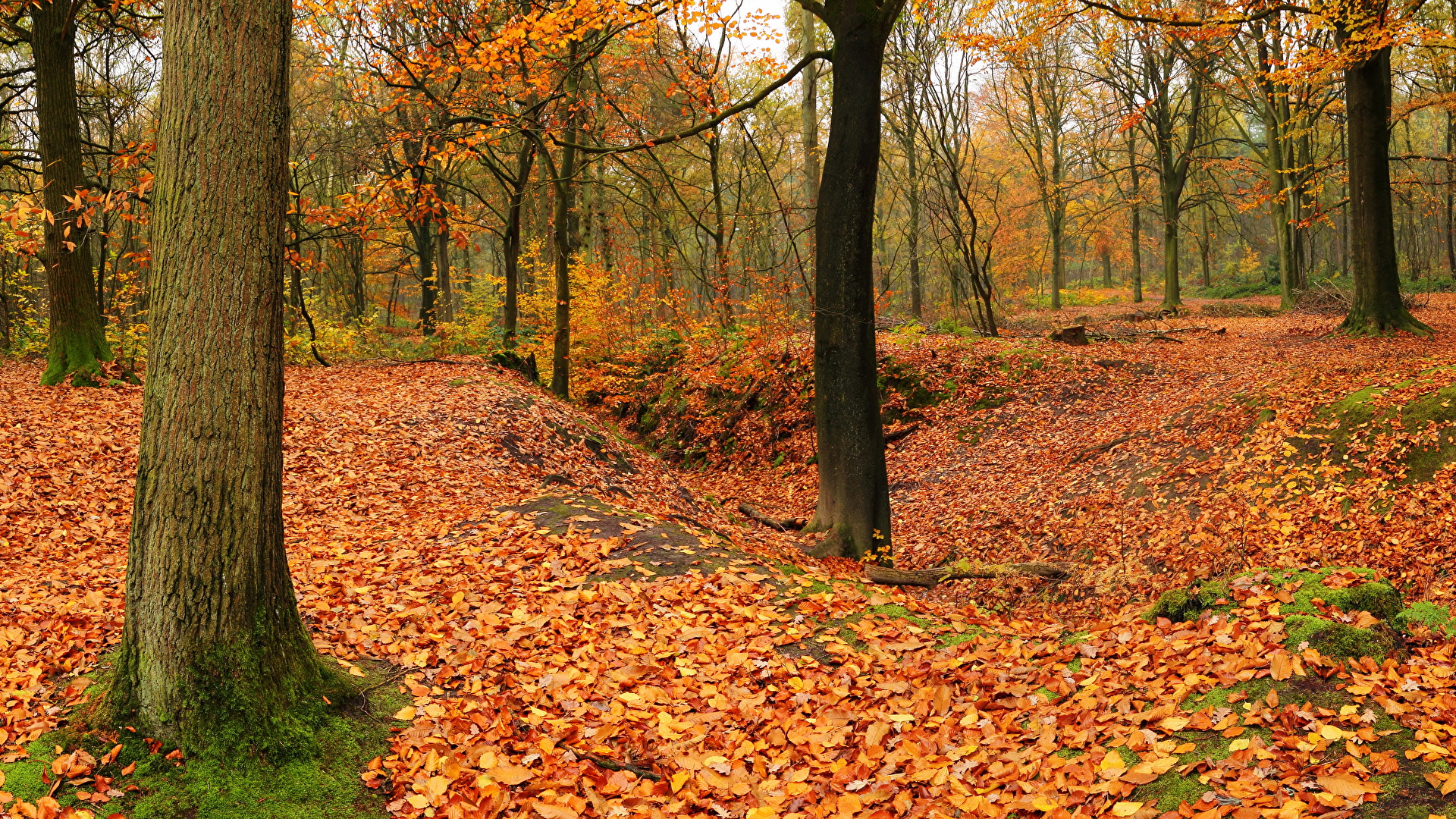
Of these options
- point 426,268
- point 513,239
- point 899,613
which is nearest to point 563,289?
point 513,239

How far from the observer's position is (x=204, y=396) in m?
3.31

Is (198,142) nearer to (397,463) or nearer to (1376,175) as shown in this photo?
(397,463)

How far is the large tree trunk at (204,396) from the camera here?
3305 millimetres

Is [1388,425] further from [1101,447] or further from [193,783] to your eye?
[193,783]

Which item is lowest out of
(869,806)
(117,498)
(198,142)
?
(869,806)

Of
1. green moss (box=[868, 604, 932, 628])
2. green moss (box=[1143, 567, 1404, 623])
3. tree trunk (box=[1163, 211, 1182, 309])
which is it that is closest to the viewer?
green moss (box=[1143, 567, 1404, 623])

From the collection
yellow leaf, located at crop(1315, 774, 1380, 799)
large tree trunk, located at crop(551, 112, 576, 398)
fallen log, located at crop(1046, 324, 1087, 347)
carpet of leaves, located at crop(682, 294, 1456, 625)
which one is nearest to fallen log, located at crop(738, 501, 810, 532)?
carpet of leaves, located at crop(682, 294, 1456, 625)

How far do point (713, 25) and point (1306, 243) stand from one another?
1515 inches

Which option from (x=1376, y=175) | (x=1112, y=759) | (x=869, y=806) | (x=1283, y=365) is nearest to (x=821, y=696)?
(x=869, y=806)

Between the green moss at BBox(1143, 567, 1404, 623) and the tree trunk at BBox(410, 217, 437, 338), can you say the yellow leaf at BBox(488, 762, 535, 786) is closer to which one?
the green moss at BBox(1143, 567, 1404, 623)

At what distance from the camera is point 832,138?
7648 millimetres

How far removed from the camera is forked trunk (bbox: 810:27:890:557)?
24.6ft

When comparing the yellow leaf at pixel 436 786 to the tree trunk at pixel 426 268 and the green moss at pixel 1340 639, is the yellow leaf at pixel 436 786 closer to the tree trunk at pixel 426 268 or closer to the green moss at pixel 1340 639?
the green moss at pixel 1340 639

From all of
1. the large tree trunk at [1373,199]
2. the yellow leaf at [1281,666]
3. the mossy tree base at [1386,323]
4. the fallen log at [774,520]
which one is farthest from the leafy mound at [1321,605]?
the large tree trunk at [1373,199]
